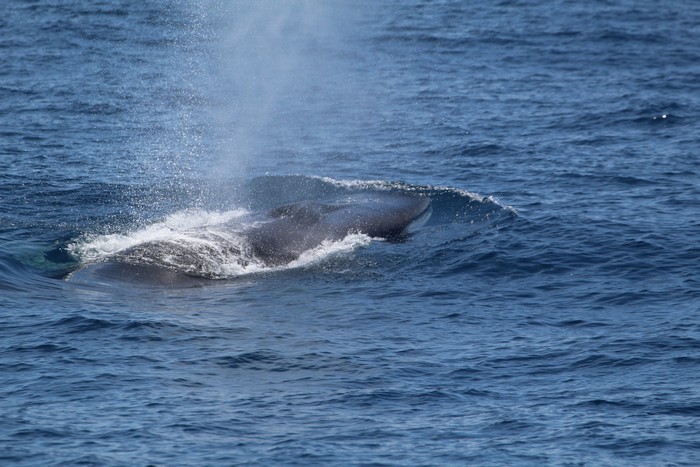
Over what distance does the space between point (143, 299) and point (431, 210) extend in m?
11.6

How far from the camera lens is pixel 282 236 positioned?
32.4 meters

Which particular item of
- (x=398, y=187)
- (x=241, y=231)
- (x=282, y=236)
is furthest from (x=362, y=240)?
(x=398, y=187)

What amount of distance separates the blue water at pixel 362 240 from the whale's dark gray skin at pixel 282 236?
2.01 feet

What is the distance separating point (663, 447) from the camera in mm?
21266

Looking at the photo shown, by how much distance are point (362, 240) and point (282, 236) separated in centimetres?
228

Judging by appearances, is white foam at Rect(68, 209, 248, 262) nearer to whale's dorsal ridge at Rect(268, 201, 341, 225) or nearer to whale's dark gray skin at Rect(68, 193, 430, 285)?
whale's dark gray skin at Rect(68, 193, 430, 285)

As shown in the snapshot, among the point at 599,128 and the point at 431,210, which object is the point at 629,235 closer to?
the point at 431,210

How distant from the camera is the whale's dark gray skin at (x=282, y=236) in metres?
29.7

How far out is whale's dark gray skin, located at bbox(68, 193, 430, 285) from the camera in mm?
29703

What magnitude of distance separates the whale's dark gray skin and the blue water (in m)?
0.61

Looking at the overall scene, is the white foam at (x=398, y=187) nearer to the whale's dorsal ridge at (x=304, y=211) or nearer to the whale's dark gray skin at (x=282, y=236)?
the whale's dark gray skin at (x=282, y=236)

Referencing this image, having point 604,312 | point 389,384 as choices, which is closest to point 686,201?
point 604,312

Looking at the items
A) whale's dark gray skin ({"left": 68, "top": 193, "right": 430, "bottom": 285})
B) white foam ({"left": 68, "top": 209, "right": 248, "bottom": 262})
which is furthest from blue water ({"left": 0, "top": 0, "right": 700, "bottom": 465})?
whale's dark gray skin ({"left": 68, "top": 193, "right": 430, "bottom": 285})

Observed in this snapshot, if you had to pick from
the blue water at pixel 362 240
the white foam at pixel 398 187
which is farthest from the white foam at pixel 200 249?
the white foam at pixel 398 187
